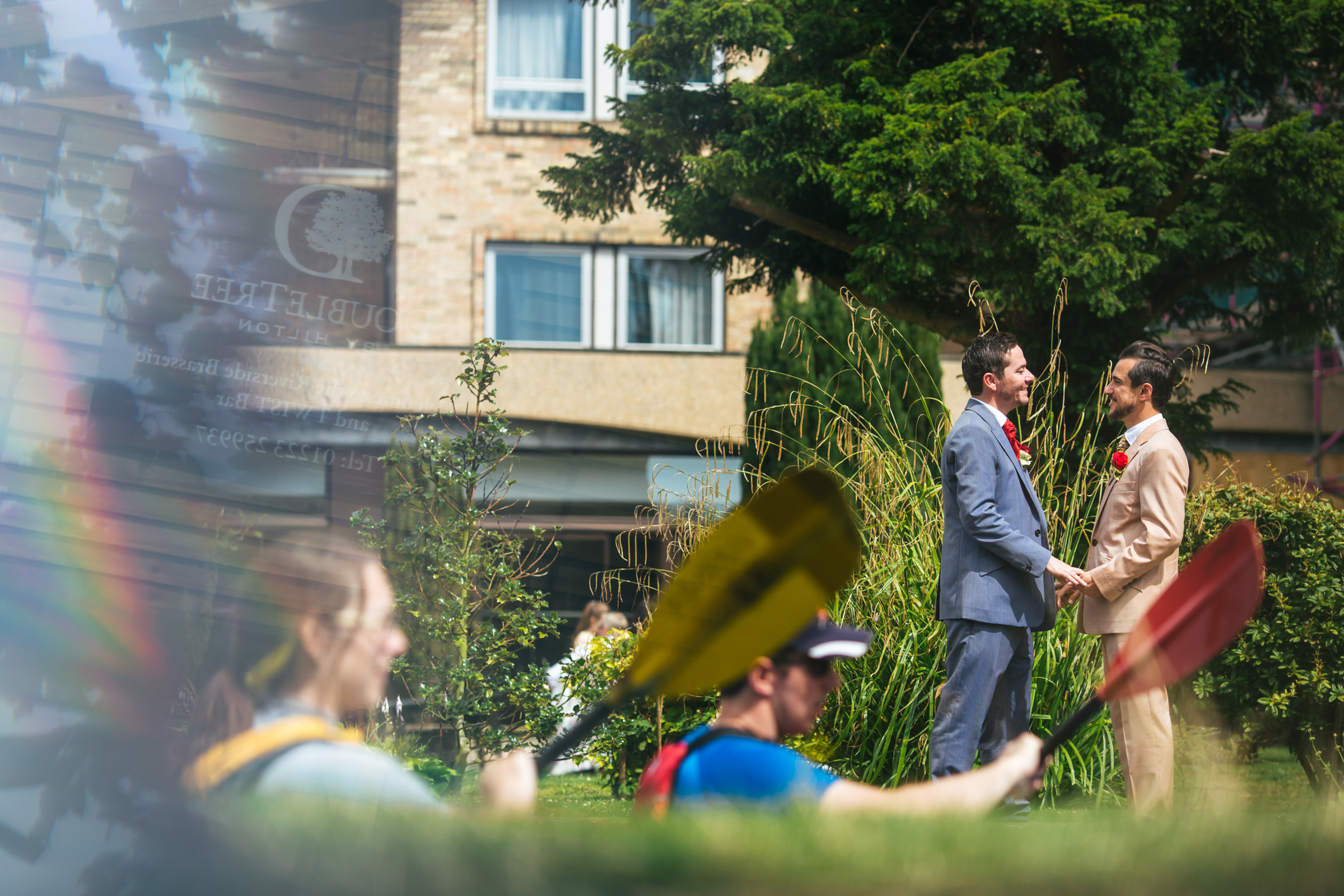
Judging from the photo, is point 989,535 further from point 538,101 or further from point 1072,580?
point 538,101

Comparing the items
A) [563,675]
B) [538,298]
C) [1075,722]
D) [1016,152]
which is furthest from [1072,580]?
[538,298]

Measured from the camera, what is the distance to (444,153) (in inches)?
543

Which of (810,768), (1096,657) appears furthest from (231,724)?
(1096,657)

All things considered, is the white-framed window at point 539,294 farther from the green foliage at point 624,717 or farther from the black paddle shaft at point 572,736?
the black paddle shaft at point 572,736

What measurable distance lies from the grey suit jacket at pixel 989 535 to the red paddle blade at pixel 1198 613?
1.47 metres

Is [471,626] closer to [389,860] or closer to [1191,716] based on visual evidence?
[1191,716]

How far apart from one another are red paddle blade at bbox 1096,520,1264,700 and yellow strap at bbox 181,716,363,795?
1335 millimetres

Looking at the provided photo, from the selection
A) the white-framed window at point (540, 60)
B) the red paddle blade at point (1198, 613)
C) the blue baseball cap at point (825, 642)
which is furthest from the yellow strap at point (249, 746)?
the white-framed window at point (540, 60)

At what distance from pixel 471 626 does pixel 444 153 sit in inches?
382

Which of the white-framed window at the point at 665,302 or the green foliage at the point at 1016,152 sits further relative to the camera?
the white-framed window at the point at 665,302

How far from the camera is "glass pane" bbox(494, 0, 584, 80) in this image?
46.2ft

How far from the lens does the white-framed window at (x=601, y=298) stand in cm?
1399

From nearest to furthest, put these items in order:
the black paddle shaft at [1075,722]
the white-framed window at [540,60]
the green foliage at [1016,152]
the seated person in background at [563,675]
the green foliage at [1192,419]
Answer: the black paddle shaft at [1075,722], the seated person in background at [563,675], the green foliage at [1016,152], the green foliage at [1192,419], the white-framed window at [540,60]

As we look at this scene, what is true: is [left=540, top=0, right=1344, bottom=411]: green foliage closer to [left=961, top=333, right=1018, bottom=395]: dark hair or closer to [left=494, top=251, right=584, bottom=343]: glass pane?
[left=961, top=333, right=1018, bottom=395]: dark hair
